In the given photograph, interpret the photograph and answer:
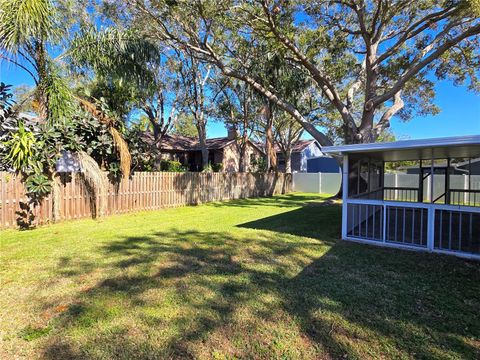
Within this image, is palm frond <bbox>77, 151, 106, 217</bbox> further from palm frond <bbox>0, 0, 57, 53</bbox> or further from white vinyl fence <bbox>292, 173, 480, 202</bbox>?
white vinyl fence <bbox>292, 173, 480, 202</bbox>

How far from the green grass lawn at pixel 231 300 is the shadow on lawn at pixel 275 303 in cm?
1

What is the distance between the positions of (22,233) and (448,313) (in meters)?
8.14

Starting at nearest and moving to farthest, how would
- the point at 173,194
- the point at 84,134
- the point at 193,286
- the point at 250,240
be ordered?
the point at 193,286 < the point at 250,240 < the point at 84,134 < the point at 173,194

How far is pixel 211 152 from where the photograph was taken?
2517 cm

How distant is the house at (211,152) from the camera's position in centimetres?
2283

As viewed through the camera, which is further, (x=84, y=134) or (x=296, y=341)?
(x=84, y=134)

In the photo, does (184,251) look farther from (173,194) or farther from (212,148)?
(212,148)

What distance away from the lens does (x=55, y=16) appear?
25.1 ft

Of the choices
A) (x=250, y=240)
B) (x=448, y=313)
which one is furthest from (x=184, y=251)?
(x=448, y=313)

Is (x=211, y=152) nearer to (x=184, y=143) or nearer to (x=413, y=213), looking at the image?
(x=184, y=143)

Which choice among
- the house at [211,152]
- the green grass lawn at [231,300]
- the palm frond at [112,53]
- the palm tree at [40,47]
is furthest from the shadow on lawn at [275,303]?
the house at [211,152]

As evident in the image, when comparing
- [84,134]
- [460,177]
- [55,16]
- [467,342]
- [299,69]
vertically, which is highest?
[299,69]

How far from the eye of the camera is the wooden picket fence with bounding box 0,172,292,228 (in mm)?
7211

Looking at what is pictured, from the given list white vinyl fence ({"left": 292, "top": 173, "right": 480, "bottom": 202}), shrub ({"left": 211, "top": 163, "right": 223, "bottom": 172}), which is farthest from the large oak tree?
shrub ({"left": 211, "top": 163, "right": 223, "bottom": 172})
